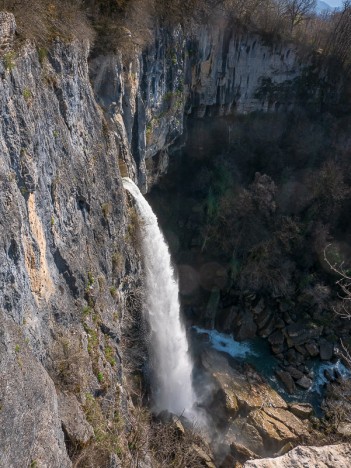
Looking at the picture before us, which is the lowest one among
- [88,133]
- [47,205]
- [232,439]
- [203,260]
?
[232,439]

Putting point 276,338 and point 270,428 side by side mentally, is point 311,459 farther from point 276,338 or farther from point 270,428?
point 276,338

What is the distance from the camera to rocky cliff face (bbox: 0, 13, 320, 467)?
610cm

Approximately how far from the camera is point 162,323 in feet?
52.7

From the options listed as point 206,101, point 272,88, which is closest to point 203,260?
point 206,101

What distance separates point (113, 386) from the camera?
1010 centimetres

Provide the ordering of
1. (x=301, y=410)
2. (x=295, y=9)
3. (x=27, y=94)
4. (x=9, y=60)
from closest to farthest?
(x=9, y=60), (x=27, y=94), (x=301, y=410), (x=295, y=9)

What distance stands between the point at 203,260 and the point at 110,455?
1523cm

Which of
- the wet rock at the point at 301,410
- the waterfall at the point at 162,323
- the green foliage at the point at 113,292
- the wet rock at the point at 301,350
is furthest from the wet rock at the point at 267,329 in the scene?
the green foliage at the point at 113,292

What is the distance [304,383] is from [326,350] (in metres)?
2.51

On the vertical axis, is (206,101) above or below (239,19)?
below

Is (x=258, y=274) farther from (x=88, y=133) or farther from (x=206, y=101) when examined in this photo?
(x=88, y=133)

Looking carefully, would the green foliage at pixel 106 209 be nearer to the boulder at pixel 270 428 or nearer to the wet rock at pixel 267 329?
the boulder at pixel 270 428

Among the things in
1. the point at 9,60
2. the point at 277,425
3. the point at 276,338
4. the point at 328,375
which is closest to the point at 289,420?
the point at 277,425

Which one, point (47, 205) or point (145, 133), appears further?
point (145, 133)
